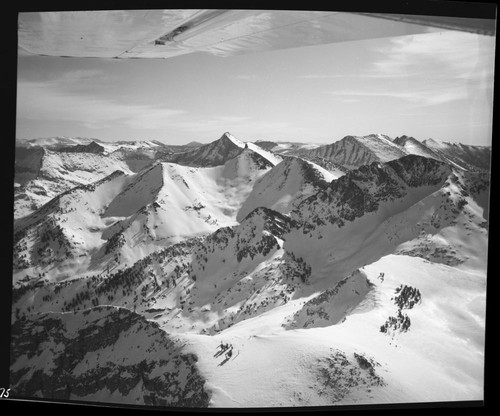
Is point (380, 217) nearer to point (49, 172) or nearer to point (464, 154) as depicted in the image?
point (464, 154)

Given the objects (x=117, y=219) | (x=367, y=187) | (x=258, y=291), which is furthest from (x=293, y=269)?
(x=117, y=219)

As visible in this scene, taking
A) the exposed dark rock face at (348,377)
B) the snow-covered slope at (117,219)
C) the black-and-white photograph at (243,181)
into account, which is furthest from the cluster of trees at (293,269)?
the exposed dark rock face at (348,377)

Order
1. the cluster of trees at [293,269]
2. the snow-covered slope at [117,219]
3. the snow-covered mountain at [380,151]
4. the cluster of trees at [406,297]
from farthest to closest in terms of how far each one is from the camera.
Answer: the cluster of trees at [293,269] → the cluster of trees at [406,297] → the snow-covered mountain at [380,151] → the snow-covered slope at [117,219]

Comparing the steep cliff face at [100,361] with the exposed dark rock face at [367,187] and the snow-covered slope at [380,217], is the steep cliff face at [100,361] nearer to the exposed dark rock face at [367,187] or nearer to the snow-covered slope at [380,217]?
the snow-covered slope at [380,217]

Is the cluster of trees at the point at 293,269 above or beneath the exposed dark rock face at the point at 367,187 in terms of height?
beneath

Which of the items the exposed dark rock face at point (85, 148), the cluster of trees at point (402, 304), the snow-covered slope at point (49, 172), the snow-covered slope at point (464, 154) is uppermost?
the snow-covered slope at point (464, 154)

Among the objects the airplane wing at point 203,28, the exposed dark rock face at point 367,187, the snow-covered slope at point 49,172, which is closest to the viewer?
the airplane wing at point 203,28

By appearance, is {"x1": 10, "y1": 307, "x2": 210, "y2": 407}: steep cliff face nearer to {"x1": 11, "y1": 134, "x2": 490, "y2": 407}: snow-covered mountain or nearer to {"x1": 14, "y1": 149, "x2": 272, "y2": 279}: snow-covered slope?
{"x1": 11, "y1": 134, "x2": 490, "y2": 407}: snow-covered mountain
